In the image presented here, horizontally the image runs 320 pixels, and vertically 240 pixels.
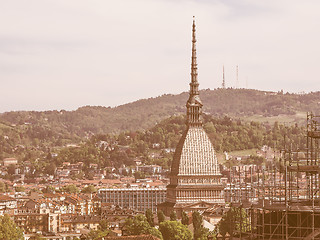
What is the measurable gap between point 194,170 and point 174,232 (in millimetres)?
53739

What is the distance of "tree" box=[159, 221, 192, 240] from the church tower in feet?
144

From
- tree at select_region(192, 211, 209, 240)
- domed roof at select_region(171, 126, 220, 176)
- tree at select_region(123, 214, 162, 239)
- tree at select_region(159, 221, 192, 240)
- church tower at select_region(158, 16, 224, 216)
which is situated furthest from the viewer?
domed roof at select_region(171, 126, 220, 176)

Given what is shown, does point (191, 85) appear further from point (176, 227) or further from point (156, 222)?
point (176, 227)

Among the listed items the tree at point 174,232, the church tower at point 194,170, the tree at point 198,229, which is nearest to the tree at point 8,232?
the tree at point 198,229

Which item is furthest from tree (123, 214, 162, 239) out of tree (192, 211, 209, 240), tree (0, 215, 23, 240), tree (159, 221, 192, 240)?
tree (0, 215, 23, 240)

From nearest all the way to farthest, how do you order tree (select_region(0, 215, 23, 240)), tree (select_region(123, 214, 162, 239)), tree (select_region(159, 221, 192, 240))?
tree (select_region(123, 214, 162, 239))
tree (select_region(159, 221, 192, 240))
tree (select_region(0, 215, 23, 240))

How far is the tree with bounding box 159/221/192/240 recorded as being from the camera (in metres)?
135

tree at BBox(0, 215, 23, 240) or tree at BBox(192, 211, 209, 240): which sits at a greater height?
tree at BBox(192, 211, 209, 240)

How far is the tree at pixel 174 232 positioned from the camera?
134637 millimetres


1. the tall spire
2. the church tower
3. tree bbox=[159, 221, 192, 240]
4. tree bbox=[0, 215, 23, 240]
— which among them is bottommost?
tree bbox=[0, 215, 23, 240]

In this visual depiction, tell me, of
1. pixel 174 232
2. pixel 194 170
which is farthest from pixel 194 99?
pixel 174 232

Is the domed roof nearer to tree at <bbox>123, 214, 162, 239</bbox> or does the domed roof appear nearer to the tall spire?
the tall spire

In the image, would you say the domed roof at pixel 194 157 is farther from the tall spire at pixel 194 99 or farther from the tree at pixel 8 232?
the tree at pixel 8 232

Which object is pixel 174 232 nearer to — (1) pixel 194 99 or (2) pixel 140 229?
(2) pixel 140 229
